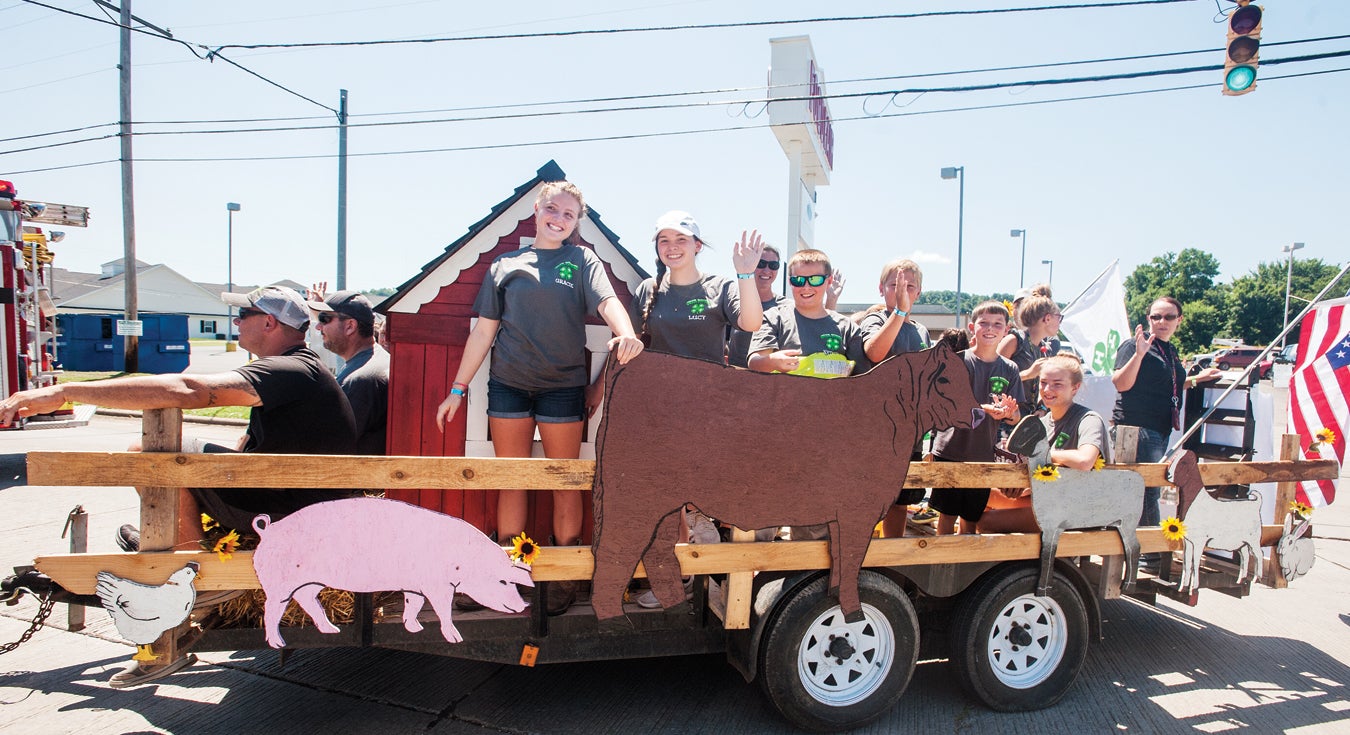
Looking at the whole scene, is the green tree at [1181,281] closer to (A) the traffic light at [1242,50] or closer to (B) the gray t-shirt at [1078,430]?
(A) the traffic light at [1242,50]

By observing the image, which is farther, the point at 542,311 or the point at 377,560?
the point at 542,311

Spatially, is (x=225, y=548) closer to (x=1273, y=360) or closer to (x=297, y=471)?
(x=297, y=471)

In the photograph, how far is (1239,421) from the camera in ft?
17.5

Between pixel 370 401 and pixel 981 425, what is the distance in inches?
126

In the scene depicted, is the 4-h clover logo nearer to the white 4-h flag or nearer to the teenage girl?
the teenage girl

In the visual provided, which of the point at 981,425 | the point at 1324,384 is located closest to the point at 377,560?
the point at 981,425

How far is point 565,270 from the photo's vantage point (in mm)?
3215

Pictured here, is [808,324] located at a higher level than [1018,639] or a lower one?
higher

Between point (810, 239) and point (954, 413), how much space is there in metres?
9.92

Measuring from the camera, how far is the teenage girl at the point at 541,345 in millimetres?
3191

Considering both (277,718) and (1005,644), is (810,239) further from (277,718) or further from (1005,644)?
(277,718)

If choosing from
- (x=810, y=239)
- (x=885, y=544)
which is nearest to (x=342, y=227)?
(x=810, y=239)

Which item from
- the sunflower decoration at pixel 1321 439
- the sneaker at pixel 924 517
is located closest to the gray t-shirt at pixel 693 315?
the sneaker at pixel 924 517

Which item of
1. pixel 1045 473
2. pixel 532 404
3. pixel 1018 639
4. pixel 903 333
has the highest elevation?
pixel 903 333
